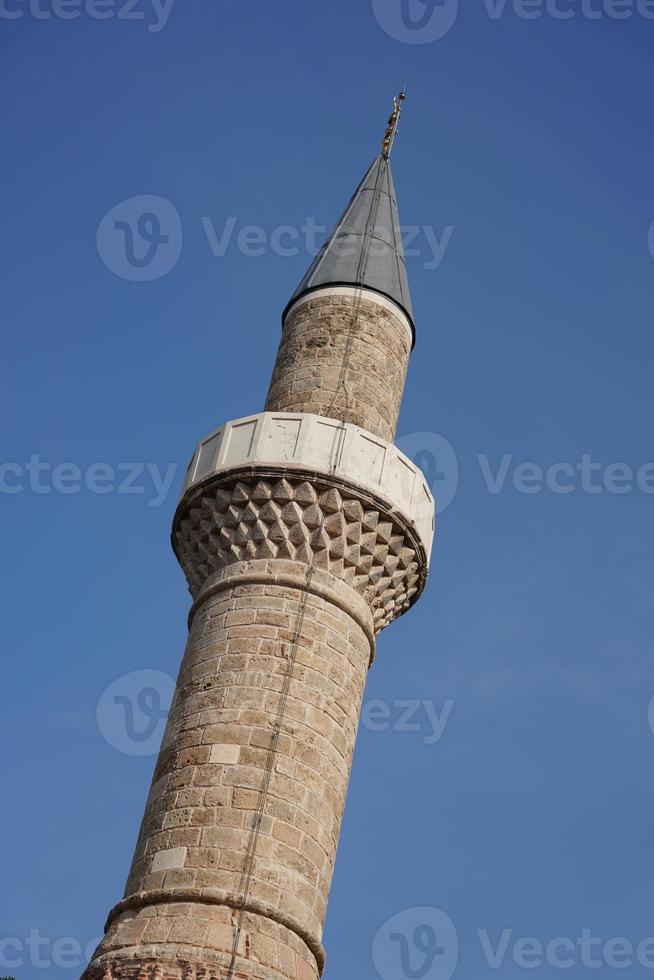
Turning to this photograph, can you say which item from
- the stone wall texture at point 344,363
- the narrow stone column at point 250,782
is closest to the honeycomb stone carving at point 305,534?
the narrow stone column at point 250,782

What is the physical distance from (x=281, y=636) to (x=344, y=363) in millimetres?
2711

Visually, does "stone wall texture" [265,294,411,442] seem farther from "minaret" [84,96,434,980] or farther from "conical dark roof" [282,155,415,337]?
"conical dark roof" [282,155,415,337]

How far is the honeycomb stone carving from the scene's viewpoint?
922 centimetres

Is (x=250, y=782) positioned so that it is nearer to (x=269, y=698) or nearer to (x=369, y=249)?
(x=269, y=698)

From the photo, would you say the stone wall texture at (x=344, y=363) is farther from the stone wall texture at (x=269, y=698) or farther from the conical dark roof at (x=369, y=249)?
the conical dark roof at (x=369, y=249)

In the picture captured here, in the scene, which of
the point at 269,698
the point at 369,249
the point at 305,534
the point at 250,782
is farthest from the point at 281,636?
the point at 369,249

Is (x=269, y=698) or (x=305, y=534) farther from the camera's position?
(x=305, y=534)

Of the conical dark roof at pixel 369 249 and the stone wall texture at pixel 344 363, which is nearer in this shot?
the stone wall texture at pixel 344 363

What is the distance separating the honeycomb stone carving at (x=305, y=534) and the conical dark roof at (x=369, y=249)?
2532 mm

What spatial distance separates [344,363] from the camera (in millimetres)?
10477

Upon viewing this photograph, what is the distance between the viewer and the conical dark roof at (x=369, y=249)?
37.2ft

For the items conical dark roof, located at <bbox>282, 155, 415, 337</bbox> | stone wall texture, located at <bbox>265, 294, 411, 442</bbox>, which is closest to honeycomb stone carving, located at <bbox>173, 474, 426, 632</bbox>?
stone wall texture, located at <bbox>265, 294, 411, 442</bbox>

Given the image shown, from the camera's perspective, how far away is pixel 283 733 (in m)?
8.14

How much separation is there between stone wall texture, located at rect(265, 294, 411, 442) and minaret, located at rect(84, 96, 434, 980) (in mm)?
17
